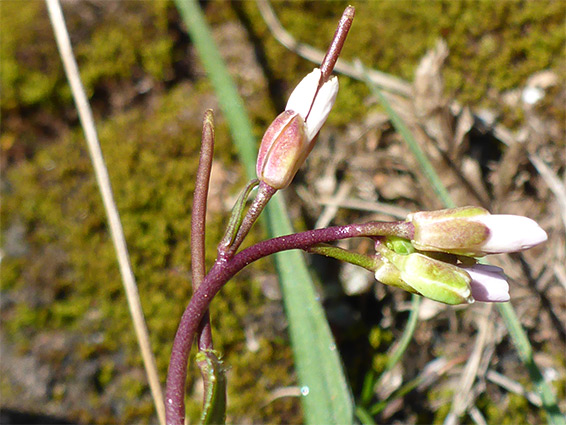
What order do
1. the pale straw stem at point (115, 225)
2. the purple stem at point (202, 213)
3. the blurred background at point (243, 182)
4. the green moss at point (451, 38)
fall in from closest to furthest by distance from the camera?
the purple stem at point (202, 213) → the pale straw stem at point (115, 225) → the blurred background at point (243, 182) → the green moss at point (451, 38)

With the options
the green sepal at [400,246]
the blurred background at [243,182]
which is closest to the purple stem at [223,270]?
the green sepal at [400,246]

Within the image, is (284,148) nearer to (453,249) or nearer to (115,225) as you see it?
(453,249)

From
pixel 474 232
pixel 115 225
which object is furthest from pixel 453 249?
pixel 115 225

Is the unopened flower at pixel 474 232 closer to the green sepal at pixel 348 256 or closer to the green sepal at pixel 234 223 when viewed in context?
the green sepal at pixel 348 256

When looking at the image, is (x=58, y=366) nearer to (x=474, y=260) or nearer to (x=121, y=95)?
(x=121, y=95)

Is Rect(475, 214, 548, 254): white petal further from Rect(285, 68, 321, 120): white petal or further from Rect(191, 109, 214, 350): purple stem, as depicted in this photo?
Rect(191, 109, 214, 350): purple stem

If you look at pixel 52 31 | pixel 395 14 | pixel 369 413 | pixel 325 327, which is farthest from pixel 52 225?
pixel 395 14
